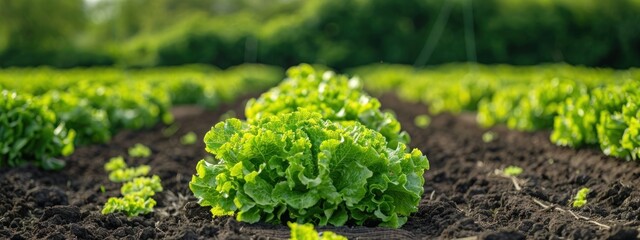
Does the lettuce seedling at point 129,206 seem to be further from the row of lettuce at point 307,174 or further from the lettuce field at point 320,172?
the row of lettuce at point 307,174

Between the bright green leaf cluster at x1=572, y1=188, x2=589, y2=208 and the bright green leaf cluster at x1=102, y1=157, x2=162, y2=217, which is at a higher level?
the bright green leaf cluster at x1=572, y1=188, x2=589, y2=208

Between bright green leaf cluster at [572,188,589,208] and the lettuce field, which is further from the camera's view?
bright green leaf cluster at [572,188,589,208]

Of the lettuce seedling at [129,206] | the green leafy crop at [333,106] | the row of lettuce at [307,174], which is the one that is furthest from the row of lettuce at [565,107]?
the lettuce seedling at [129,206]

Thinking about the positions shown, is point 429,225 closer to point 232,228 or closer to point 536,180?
point 232,228

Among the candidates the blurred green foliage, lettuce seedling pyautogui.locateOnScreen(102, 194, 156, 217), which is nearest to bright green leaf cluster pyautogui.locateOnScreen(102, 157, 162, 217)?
lettuce seedling pyautogui.locateOnScreen(102, 194, 156, 217)

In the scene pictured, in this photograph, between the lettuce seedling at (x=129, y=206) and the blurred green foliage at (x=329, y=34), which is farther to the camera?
the blurred green foliage at (x=329, y=34)

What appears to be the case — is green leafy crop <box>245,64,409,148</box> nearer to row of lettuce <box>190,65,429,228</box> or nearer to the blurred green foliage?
row of lettuce <box>190,65,429,228</box>
